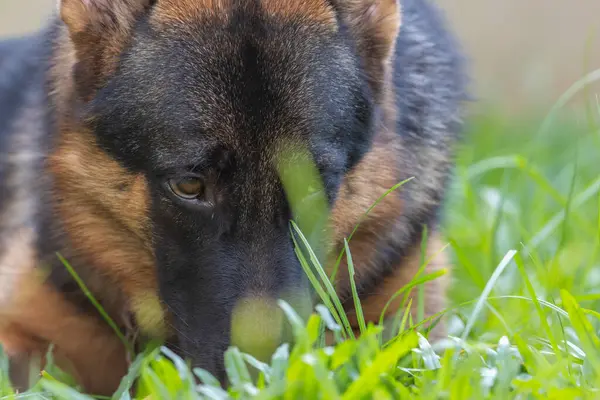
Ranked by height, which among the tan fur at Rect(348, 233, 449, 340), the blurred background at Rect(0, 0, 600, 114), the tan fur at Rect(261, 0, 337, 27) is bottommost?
the blurred background at Rect(0, 0, 600, 114)

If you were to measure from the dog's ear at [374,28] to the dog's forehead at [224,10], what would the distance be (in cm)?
10

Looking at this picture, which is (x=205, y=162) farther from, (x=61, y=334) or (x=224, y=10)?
(x=61, y=334)

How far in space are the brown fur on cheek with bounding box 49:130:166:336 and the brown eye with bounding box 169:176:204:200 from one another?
142 mm

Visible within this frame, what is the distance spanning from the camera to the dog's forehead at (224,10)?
2850 millimetres

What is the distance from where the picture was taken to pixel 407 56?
3422 millimetres

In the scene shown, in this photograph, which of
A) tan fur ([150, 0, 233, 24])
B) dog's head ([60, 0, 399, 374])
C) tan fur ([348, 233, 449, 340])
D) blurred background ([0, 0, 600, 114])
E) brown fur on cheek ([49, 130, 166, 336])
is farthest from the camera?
blurred background ([0, 0, 600, 114])

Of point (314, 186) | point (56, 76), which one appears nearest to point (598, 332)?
point (314, 186)

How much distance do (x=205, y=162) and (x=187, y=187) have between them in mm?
121

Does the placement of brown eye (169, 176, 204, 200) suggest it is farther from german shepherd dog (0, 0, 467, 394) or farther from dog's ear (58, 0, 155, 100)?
dog's ear (58, 0, 155, 100)

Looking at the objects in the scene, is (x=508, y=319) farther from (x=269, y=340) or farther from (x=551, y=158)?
(x=551, y=158)

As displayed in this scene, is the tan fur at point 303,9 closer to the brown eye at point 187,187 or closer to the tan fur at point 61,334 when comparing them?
the brown eye at point 187,187

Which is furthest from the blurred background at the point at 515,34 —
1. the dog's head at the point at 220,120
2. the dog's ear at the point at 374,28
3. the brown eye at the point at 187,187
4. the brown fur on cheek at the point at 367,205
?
the brown eye at the point at 187,187

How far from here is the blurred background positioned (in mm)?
7824

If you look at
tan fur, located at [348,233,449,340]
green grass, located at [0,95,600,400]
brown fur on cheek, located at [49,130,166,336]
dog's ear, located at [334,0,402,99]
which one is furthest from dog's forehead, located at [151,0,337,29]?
tan fur, located at [348,233,449,340]
